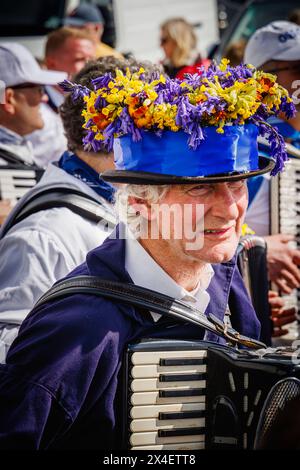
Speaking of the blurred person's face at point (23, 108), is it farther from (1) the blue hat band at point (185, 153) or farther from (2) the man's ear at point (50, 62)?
(1) the blue hat band at point (185, 153)

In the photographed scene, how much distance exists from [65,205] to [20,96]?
1989 mm

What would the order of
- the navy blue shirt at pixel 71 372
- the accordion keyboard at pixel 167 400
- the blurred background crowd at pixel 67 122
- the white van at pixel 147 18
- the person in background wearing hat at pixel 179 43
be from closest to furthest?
the navy blue shirt at pixel 71 372, the accordion keyboard at pixel 167 400, the blurred background crowd at pixel 67 122, the person in background wearing hat at pixel 179 43, the white van at pixel 147 18

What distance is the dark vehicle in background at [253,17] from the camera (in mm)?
9204

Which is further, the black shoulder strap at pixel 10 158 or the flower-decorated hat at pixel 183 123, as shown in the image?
the black shoulder strap at pixel 10 158

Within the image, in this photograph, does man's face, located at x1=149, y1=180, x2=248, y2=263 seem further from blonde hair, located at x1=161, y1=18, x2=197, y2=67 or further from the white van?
the white van

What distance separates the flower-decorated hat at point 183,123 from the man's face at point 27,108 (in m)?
2.64

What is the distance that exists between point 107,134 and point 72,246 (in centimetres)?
85

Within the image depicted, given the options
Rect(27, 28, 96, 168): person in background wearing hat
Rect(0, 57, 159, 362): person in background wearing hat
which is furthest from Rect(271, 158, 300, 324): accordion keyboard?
Rect(27, 28, 96, 168): person in background wearing hat

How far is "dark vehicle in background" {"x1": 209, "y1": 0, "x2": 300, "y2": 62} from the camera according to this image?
9.20 m

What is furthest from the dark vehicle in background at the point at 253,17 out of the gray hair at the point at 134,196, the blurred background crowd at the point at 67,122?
the gray hair at the point at 134,196

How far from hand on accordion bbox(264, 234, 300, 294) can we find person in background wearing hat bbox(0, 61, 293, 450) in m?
1.70

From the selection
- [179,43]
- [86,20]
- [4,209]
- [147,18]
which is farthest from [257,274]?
[147,18]

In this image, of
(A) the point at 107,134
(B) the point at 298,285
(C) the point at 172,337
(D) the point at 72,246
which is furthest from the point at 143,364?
(B) the point at 298,285

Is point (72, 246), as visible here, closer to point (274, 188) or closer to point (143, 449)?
point (143, 449)
